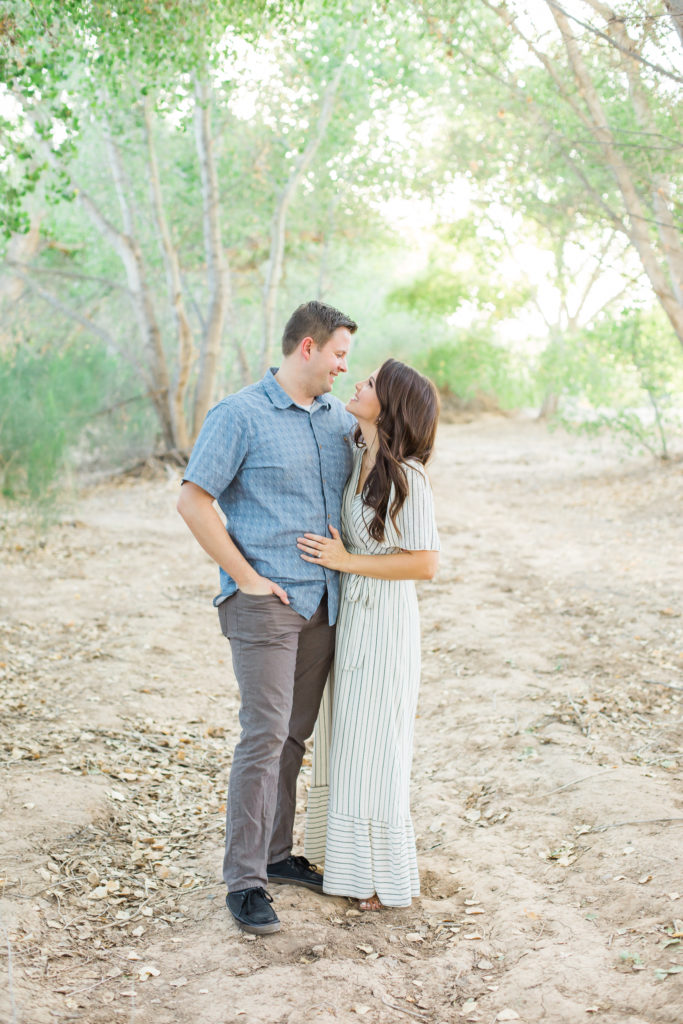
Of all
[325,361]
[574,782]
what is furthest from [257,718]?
[574,782]

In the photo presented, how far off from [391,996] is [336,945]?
11.2 inches

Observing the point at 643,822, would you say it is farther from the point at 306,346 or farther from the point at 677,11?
the point at 677,11

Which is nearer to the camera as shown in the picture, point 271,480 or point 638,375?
point 271,480

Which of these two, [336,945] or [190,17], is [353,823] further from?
[190,17]

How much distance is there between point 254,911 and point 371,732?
0.65 m

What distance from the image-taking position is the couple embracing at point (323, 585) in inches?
113

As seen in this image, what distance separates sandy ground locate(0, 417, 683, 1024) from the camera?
2.66 m

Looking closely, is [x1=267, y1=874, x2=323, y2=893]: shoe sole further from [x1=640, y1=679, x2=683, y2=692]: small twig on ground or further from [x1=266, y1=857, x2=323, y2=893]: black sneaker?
[x1=640, y1=679, x2=683, y2=692]: small twig on ground

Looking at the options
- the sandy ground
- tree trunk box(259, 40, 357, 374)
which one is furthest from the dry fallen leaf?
tree trunk box(259, 40, 357, 374)

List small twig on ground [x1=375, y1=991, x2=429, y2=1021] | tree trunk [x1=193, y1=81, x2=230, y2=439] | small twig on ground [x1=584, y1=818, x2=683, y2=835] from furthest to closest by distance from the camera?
tree trunk [x1=193, y1=81, x2=230, y2=439] < small twig on ground [x1=584, y1=818, x2=683, y2=835] < small twig on ground [x1=375, y1=991, x2=429, y2=1021]

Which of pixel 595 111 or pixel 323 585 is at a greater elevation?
pixel 595 111

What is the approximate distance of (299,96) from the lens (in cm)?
1298

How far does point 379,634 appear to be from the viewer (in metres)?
3.05

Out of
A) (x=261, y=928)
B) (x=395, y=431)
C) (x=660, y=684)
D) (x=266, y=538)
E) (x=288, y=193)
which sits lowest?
(x=261, y=928)
